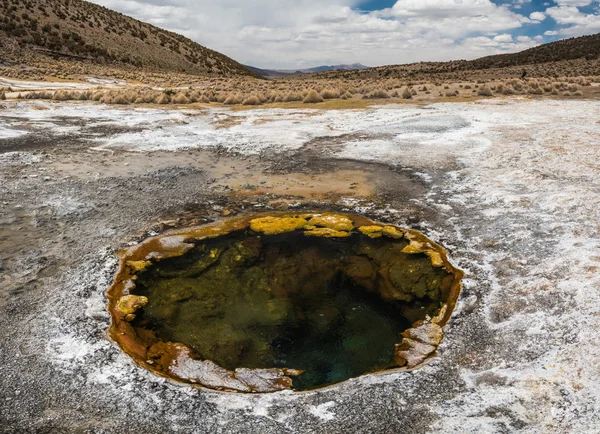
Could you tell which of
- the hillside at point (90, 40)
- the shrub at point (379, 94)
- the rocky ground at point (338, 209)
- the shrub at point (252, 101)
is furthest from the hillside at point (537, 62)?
the rocky ground at point (338, 209)

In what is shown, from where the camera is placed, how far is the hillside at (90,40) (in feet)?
123

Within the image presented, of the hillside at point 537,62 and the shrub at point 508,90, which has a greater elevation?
the hillside at point 537,62

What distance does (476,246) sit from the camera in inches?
271

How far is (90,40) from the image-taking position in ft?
139

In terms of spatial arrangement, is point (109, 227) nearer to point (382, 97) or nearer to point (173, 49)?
point (382, 97)

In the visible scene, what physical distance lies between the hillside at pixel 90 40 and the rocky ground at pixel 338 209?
26.0m

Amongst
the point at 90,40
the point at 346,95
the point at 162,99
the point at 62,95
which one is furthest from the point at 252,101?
the point at 90,40

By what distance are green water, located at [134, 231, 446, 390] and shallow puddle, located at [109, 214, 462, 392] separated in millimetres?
15

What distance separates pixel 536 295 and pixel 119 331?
4642mm

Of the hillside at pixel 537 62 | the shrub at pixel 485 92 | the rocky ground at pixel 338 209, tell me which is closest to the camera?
the rocky ground at pixel 338 209

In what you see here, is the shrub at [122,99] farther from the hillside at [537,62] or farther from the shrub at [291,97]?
the hillside at [537,62]

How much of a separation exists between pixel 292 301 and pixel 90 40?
4377 cm

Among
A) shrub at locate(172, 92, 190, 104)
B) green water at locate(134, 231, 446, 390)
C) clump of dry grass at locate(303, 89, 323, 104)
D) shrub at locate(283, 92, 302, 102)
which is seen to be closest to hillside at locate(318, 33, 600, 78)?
shrub at locate(283, 92, 302, 102)

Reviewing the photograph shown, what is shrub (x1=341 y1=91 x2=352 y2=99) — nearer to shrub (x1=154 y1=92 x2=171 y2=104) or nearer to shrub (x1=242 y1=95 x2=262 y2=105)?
shrub (x1=242 y1=95 x2=262 y2=105)
